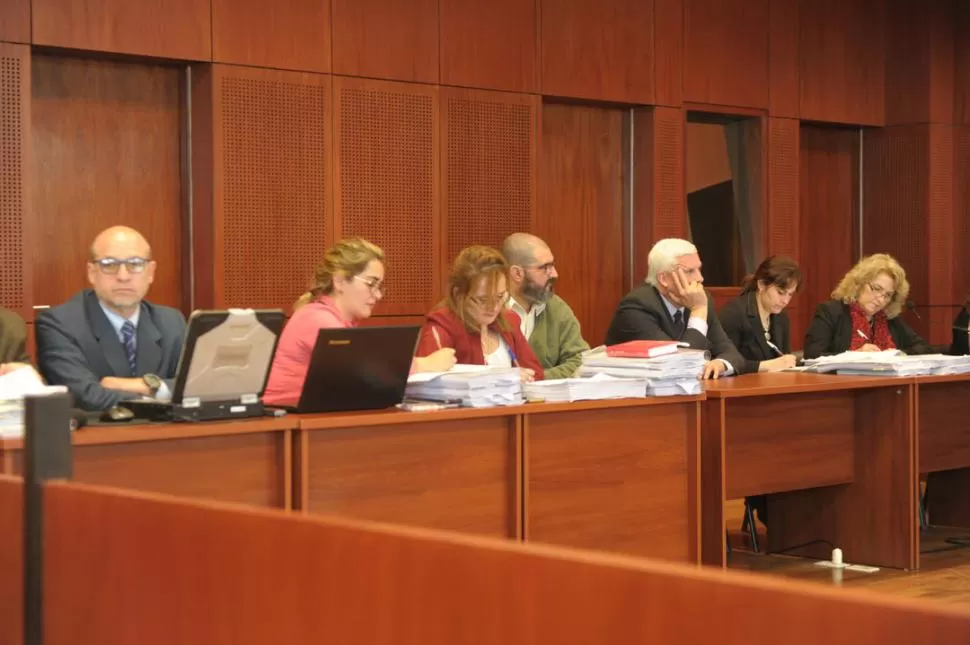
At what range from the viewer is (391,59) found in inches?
271

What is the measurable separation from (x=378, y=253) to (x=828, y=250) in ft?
18.8

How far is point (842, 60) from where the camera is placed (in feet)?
29.6

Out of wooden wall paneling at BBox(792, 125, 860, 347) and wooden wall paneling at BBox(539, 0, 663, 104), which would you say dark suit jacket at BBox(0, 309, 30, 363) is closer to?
wooden wall paneling at BBox(539, 0, 663, 104)

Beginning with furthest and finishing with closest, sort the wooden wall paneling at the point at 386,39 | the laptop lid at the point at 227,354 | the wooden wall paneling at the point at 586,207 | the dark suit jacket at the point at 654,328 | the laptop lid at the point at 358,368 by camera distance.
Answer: the wooden wall paneling at the point at 586,207 < the wooden wall paneling at the point at 386,39 < the dark suit jacket at the point at 654,328 < the laptop lid at the point at 358,368 < the laptop lid at the point at 227,354

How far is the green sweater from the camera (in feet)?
17.9

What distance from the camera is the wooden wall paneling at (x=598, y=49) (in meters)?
7.53

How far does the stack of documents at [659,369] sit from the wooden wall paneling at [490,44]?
300 centimetres

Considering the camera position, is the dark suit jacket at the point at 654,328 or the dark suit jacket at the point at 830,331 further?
the dark suit jacket at the point at 830,331

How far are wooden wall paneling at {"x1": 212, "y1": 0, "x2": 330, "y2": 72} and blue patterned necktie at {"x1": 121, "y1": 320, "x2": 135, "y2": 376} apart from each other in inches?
96.3

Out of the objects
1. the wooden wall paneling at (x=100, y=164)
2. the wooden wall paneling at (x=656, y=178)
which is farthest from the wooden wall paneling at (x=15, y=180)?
the wooden wall paneling at (x=656, y=178)

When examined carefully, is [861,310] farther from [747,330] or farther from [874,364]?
[874,364]

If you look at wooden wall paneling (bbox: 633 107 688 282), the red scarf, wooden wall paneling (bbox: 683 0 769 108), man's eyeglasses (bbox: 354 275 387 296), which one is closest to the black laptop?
man's eyeglasses (bbox: 354 275 387 296)

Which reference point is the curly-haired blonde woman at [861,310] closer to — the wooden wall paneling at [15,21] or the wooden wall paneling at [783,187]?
the wooden wall paneling at [783,187]

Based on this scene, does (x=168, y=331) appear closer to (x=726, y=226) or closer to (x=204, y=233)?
(x=204, y=233)
